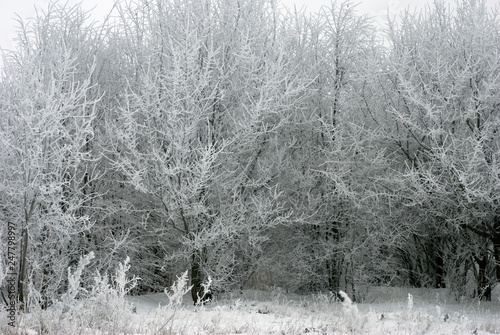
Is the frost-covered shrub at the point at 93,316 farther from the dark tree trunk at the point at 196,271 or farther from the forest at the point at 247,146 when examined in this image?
the dark tree trunk at the point at 196,271

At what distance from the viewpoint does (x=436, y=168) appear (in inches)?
358

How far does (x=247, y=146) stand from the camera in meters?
8.62

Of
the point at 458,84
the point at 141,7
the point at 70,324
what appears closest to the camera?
the point at 70,324

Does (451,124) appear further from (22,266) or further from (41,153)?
(22,266)

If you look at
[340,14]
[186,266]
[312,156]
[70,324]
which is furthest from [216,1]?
[70,324]

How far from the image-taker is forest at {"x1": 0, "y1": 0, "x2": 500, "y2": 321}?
7.32 metres

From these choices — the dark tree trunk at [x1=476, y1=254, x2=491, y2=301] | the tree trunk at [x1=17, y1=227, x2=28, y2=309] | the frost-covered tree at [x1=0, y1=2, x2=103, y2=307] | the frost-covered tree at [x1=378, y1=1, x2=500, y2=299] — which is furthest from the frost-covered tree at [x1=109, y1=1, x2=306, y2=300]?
the dark tree trunk at [x1=476, y1=254, x2=491, y2=301]

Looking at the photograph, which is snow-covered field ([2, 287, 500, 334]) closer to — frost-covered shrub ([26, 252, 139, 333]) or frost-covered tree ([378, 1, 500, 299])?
frost-covered shrub ([26, 252, 139, 333])

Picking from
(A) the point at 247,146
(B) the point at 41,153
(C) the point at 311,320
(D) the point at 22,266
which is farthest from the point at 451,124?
(D) the point at 22,266

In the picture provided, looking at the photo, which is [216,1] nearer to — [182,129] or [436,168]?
[182,129]

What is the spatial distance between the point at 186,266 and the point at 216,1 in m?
5.00

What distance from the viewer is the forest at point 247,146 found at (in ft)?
24.0

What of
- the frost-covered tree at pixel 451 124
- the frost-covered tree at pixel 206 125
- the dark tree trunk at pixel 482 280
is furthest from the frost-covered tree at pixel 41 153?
the dark tree trunk at pixel 482 280

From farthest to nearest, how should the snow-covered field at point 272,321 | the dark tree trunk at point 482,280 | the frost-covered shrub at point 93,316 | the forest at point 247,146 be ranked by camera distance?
the dark tree trunk at point 482,280 → the forest at point 247,146 → the snow-covered field at point 272,321 → the frost-covered shrub at point 93,316
